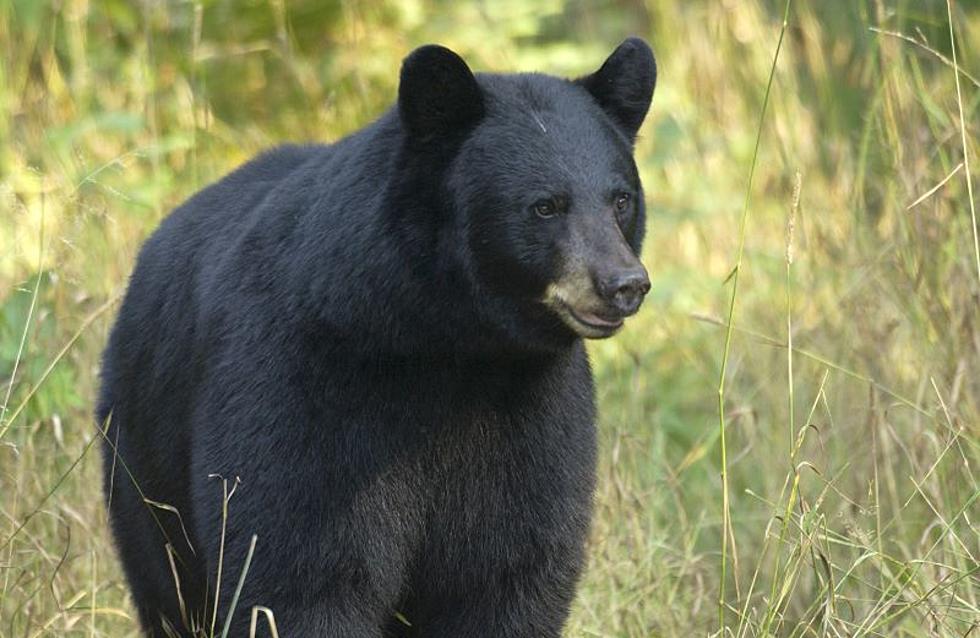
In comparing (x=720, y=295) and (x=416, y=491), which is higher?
(x=416, y=491)

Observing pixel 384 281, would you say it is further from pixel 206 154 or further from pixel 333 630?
pixel 206 154

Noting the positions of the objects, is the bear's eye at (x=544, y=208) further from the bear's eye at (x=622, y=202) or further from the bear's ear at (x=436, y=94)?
the bear's ear at (x=436, y=94)

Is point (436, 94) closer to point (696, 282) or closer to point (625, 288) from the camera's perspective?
point (625, 288)

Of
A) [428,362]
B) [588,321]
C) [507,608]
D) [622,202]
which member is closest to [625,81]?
[622,202]

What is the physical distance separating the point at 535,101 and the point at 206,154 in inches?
174

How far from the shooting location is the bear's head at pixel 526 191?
11.4 feet

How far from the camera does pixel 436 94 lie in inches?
143

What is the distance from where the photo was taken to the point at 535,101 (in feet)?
12.3

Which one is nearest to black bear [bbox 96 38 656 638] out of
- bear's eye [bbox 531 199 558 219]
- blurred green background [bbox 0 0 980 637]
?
bear's eye [bbox 531 199 558 219]

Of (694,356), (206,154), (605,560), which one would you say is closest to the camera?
(605,560)

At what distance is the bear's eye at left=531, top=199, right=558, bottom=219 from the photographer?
3.55m

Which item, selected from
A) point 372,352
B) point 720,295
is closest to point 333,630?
point 372,352

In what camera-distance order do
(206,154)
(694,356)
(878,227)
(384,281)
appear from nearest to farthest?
(384,281) → (878,227) → (694,356) → (206,154)

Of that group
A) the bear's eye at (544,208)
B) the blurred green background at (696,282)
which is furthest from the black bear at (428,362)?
the blurred green background at (696,282)
